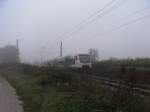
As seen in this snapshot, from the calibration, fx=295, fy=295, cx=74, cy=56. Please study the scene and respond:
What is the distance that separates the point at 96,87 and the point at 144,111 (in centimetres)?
498

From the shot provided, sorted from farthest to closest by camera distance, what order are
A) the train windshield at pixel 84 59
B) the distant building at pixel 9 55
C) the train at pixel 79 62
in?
the distant building at pixel 9 55 → the train windshield at pixel 84 59 → the train at pixel 79 62

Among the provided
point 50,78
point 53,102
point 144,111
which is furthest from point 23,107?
point 50,78

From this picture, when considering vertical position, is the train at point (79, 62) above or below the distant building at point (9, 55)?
below

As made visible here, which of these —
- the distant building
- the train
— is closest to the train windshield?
the train

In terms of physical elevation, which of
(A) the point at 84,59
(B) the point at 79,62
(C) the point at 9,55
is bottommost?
(B) the point at 79,62

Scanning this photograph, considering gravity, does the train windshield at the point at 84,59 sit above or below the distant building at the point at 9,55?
below

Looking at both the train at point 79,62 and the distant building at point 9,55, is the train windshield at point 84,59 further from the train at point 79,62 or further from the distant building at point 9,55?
the distant building at point 9,55

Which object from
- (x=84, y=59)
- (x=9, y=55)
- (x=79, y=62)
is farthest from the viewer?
(x=9, y=55)

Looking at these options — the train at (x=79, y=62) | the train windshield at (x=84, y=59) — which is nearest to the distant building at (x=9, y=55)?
the train at (x=79, y=62)

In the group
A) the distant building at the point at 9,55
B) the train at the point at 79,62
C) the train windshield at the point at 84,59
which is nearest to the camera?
the train at the point at 79,62

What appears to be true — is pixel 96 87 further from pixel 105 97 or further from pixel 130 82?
pixel 130 82

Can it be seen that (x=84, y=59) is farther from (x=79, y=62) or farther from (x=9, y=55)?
(x=9, y=55)

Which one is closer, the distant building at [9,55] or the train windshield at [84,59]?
the train windshield at [84,59]

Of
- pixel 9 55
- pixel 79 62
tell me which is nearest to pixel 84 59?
pixel 79 62
